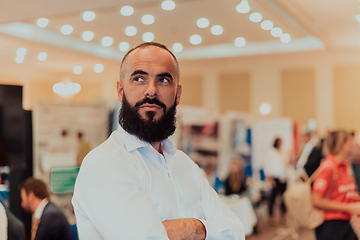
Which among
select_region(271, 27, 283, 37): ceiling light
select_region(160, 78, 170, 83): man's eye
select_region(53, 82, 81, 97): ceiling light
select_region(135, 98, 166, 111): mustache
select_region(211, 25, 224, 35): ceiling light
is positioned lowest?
select_region(135, 98, 166, 111): mustache

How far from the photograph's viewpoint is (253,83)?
1166 centimetres

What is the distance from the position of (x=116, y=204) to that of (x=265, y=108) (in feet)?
35.0

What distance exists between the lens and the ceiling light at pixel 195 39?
9045 millimetres

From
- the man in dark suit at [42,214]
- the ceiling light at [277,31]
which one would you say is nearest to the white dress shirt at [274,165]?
the ceiling light at [277,31]

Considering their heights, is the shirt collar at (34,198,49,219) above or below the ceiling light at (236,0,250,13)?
below

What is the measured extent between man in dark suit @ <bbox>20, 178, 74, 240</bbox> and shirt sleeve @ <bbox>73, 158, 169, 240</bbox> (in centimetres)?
114

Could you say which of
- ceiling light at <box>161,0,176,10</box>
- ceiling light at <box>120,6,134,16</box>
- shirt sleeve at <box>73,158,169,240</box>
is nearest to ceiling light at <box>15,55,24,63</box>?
ceiling light at <box>120,6,134,16</box>

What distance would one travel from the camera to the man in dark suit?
7.68 ft

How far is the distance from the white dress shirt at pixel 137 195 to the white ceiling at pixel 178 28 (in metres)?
1.88

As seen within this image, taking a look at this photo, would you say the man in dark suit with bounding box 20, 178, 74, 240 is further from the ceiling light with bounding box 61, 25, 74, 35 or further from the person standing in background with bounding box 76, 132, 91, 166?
the ceiling light with bounding box 61, 25, 74, 35

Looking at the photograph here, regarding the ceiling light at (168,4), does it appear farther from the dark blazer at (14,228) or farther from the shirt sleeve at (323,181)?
the dark blazer at (14,228)

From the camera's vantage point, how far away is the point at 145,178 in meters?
1.37

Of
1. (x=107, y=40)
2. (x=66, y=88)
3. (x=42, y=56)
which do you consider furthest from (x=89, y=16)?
(x=66, y=88)

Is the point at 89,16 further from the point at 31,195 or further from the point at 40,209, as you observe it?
the point at 31,195
